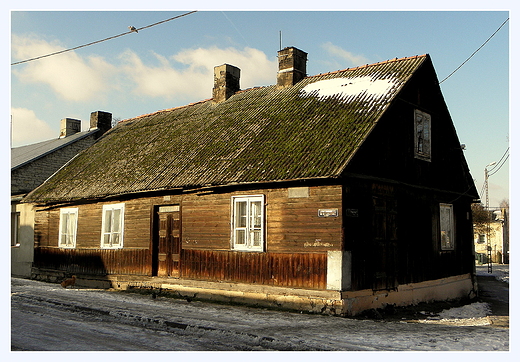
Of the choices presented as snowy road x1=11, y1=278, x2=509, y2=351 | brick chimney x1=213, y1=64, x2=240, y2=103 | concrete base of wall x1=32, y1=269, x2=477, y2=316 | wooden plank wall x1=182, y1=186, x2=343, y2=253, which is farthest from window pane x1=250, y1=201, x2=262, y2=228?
brick chimney x1=213, y1=64, x2=240, y2=103

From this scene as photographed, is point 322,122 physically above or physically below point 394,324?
above

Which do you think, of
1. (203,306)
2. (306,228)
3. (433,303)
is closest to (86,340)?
(203,306)

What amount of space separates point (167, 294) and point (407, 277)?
713cm

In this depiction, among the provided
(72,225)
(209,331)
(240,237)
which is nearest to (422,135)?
(240,237)

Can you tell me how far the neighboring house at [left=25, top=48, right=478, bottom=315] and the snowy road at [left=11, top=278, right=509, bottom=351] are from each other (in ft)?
4.80

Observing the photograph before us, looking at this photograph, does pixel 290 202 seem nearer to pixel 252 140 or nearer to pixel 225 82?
pixel 252 140

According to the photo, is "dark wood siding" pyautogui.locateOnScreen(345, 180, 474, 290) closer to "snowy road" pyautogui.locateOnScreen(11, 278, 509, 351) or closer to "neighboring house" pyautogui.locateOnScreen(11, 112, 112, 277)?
"snowy road" pyautogui.locateOnScreen(11, 278, 509, 351)

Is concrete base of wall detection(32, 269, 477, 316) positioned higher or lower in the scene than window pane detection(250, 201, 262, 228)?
lower

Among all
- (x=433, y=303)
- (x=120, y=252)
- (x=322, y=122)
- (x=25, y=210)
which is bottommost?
(x=433, y=303)

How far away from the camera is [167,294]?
15.8m

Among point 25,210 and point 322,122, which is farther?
point 25,210

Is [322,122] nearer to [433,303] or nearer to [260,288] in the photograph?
[260,288]

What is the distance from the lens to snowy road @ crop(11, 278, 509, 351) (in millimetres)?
8344

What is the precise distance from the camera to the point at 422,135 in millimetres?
16172
